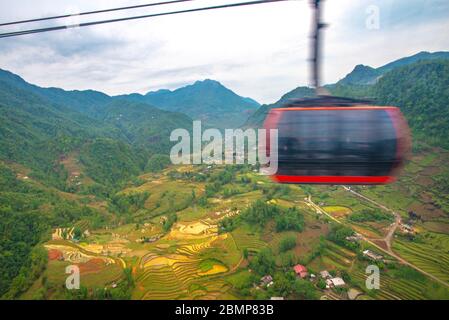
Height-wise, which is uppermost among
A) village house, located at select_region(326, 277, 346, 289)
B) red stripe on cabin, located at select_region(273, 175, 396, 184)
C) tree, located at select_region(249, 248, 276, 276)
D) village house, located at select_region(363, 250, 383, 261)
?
red stripe on cabin, located at select_region(273, 175, 396, 184)

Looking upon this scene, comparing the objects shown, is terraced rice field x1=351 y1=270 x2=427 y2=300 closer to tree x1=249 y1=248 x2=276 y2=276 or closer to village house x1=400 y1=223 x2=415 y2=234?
tree x1=249 y1=248 x2=276 y2=276

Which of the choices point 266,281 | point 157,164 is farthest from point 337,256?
point 157,164

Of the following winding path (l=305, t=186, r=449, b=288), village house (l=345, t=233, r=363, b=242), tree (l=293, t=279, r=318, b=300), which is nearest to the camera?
tree (l=293, t=279, r=318, b=300)

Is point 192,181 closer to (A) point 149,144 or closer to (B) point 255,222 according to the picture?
(B) point 255,222

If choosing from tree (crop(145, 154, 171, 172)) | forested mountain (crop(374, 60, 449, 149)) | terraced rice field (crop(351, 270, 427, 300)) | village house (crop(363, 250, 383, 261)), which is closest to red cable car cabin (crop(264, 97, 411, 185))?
terraced rice field (crop(351, 270, 427, 300))

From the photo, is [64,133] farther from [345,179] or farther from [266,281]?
[345,179]

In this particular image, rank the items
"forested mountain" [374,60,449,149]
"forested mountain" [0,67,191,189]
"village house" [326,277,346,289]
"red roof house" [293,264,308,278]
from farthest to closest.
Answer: "forested mountain" [0,67,191,189] → "forested mountain" [374,60,449,149] → "red roof house" [293,264,308,278] → "village house" [326,277,346,289]

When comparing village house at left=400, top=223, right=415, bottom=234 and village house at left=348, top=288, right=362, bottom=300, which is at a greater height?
village house at left=400, top=223, right=415, bottom=234

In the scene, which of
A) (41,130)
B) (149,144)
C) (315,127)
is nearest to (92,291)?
(315,127)

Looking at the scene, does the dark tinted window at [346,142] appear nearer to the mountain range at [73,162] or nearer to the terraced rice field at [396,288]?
the mountain range at [73,162]
